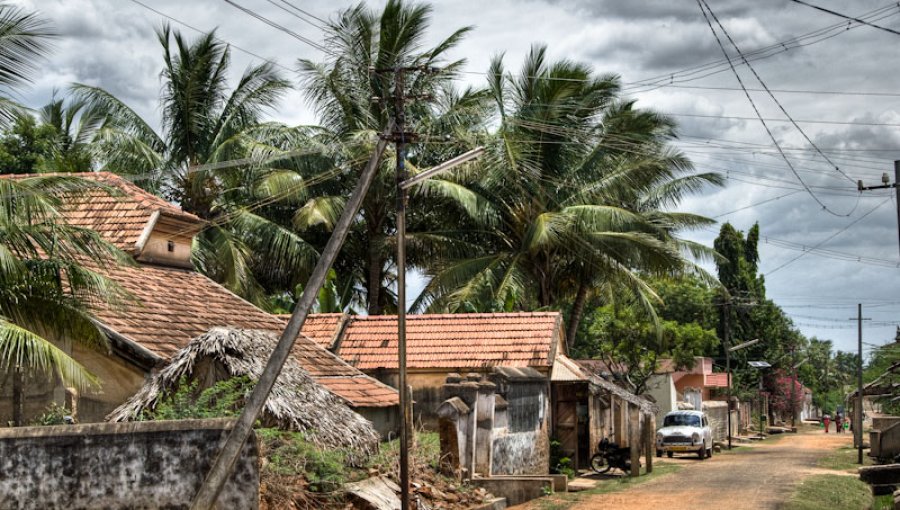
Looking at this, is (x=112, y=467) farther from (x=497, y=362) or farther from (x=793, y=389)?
(x=793, y=389)

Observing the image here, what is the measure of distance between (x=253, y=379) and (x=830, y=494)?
41.6 ft

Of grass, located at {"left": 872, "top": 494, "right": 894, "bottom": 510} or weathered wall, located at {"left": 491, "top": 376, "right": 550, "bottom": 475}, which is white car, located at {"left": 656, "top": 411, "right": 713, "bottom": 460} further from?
grass, located at {"left": 872, "top": 494, "right": 894, "bottom": 510}

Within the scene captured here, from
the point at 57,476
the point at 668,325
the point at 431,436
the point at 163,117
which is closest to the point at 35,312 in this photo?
the point at 57,476

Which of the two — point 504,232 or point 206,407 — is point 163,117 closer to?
point 504,232

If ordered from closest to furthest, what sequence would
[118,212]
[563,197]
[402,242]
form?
1. [402,242]
2. [118,212]
3. [563,197]

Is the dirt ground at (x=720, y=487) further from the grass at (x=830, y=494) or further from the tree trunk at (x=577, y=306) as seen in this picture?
the tree trunk at (x=577, y=306)

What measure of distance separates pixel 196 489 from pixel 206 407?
2.91 metres

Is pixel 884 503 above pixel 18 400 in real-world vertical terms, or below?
below

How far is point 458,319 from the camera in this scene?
2739 cm

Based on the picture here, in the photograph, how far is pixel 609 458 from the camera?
2856 centimetres

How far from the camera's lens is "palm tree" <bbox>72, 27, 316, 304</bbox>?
29.6 metres

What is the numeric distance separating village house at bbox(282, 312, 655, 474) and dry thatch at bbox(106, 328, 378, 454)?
710 cm

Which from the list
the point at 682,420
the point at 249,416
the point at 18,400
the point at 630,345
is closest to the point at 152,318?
the point at 18,400

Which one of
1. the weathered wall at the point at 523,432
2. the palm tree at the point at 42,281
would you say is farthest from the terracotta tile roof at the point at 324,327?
the palm tree at the point at 42,281
